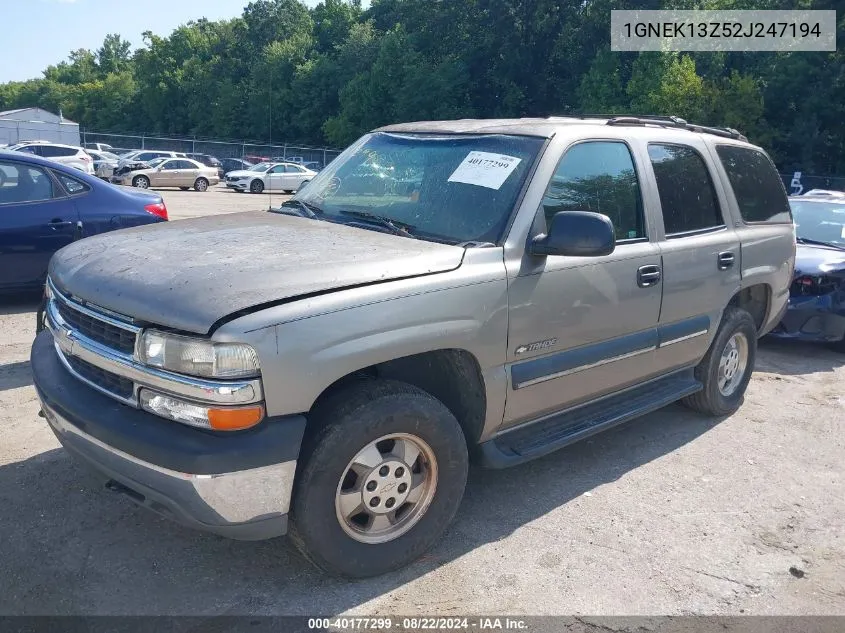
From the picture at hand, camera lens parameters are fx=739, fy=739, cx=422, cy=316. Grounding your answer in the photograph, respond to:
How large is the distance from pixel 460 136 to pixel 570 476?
207cm

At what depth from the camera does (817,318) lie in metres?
7.24

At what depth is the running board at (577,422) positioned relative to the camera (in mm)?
3609

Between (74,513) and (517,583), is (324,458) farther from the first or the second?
(74,513)

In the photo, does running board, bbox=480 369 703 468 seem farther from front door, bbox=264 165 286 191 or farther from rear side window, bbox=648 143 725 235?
front door, bbox=264 165 286 191

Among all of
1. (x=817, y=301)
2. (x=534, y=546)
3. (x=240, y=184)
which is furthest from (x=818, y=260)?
(x=240, y=184)

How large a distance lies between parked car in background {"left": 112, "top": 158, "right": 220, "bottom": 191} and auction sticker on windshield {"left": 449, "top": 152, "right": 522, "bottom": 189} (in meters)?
30.3

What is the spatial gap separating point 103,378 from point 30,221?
4.76 meters

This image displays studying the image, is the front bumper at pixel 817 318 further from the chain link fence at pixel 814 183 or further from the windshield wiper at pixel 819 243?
the chain link fence at pixel 814 183

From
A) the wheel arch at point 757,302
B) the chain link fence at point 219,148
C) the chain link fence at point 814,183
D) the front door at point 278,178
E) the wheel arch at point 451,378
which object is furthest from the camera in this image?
the chain link fence at point 219,148

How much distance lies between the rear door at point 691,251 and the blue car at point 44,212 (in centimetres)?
526

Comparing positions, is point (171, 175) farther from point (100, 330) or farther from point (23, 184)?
point (100, 330)

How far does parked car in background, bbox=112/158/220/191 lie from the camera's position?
31673 mm

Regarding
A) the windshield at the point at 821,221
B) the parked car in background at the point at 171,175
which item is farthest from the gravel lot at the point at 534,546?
the parked car in background at the point at 171,175

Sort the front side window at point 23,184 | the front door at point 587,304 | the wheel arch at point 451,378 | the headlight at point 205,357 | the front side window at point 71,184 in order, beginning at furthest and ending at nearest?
the front side window at point 71,184 < the front side window at point 23,184 < the front door at point 587,304 < the wheel arch at point 451,378 < the headlight at point 205,357
